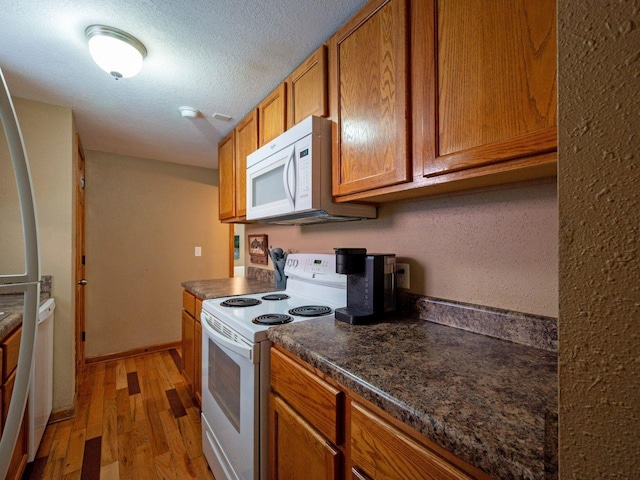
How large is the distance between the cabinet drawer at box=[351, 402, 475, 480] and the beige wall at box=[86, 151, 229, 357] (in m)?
3.24

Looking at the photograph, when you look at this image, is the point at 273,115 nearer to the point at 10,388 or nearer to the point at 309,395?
the point at 309,395

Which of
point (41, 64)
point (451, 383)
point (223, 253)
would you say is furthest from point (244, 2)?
point (223, 253)

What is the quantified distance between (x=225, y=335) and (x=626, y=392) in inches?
51.3

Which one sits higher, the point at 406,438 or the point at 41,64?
the point at 41,64

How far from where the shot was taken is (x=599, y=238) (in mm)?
280

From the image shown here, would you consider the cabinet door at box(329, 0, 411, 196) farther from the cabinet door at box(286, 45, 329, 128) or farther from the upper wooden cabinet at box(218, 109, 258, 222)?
the upper wooden cabinet at box(218, 109, 258, 222)

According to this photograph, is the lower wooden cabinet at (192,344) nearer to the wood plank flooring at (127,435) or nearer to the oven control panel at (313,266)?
the wood plank flooring at (127,435)

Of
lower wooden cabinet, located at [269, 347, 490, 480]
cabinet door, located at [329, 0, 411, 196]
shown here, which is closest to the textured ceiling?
cabinet door, located at [329, 0, 411, 196]

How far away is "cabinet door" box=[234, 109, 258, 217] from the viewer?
2.04 meters

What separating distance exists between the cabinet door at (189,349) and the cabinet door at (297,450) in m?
1.24

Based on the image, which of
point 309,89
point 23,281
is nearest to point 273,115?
point 309,89

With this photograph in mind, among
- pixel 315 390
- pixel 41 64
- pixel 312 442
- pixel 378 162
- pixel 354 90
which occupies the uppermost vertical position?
pixel 41 64

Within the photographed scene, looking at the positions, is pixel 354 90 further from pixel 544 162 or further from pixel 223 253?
pixel 223 253

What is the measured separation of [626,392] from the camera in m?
0.26
